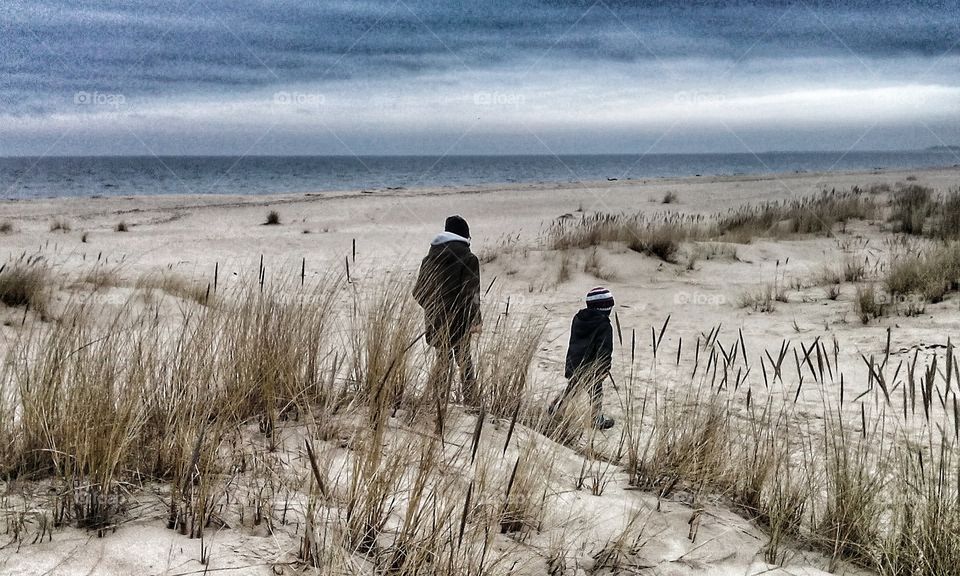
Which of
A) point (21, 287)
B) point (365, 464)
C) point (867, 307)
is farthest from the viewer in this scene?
point (867, 307)

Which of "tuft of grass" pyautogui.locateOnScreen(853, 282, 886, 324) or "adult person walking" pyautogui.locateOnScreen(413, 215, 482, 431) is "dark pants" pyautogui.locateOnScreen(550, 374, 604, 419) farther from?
"tuft of grass" pyautogui.locateOnScreen(853, 282, 886, 324)

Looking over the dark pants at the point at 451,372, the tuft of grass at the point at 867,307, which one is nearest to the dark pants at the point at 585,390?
the dark pants at the point at 451,372

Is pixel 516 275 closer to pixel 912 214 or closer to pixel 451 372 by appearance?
pixel 451 372

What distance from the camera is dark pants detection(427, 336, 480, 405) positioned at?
339cm

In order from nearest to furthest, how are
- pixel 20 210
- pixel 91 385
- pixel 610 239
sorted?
pixel 91 385, pixel 610 239, pixel 20 210

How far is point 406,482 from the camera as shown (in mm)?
2531

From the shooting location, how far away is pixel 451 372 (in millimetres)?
3416

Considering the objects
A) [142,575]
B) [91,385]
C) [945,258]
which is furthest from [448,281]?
[945,258]

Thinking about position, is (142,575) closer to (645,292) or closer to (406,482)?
(406,482)

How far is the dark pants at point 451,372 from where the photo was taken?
339cm

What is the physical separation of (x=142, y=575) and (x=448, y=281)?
3.55 meters

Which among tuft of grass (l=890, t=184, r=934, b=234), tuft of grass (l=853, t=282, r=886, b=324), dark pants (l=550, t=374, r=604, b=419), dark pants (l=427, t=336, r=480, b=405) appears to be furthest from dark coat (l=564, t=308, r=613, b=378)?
tuft of grass (l=890, t=184, r=934, b=234)

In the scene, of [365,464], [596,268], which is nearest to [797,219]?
[596,268]

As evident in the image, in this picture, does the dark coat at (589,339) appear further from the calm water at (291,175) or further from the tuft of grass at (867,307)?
the calm water at (291,175)
